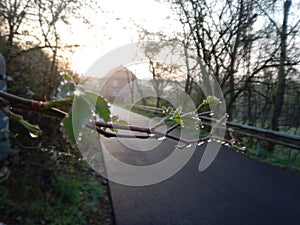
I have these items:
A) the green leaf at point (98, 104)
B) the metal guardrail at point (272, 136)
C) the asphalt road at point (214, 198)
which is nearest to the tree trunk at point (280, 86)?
the metal guardrail at point (272, 136)

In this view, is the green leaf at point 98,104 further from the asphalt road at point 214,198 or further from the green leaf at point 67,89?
the asphalt road at point 214,198

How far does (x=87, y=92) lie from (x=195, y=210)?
3841mm

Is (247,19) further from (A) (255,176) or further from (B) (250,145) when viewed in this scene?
(A) (255,176)

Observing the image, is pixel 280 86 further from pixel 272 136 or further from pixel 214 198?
pixel 214 198

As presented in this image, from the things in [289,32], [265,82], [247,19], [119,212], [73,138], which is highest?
[247,19]

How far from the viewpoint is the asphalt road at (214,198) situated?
137 inches

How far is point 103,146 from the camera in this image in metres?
7.98

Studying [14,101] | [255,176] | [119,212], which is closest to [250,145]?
[255,176]

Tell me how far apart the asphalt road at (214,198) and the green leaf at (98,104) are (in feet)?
8.41

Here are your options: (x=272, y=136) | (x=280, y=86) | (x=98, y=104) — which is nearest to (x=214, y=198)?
(x=98, y=104)

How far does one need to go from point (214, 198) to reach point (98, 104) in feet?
14.3

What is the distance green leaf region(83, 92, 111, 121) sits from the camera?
9.2 inches

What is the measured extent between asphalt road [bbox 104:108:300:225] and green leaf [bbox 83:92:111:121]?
256cm

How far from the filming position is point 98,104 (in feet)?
0.81
